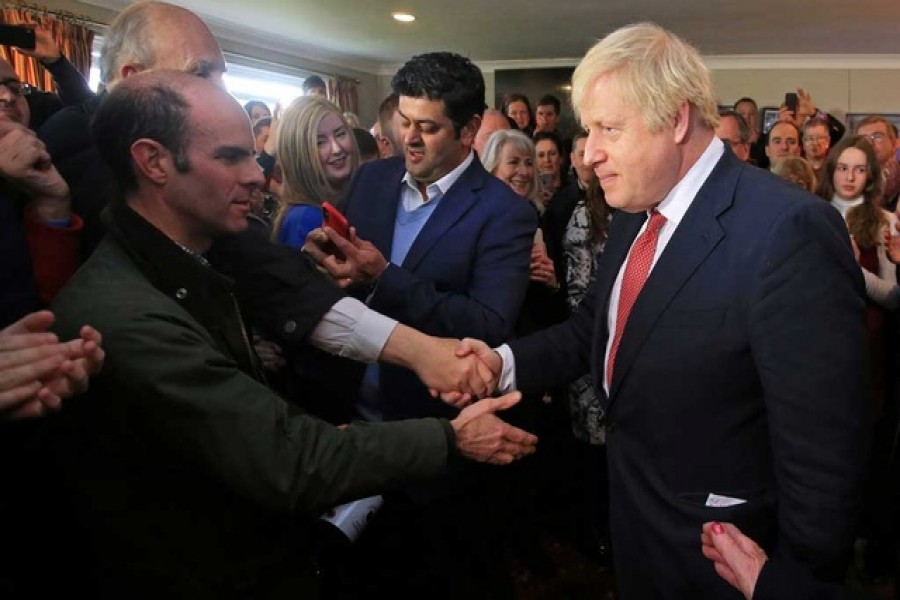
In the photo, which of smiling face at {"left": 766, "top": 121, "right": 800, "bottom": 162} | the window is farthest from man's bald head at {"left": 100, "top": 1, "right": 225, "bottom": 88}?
the window

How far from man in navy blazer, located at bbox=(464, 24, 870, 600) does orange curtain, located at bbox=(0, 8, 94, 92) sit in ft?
A: 18.8

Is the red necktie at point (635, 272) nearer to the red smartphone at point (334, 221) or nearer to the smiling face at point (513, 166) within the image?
the red smartphone at point (334, 221)

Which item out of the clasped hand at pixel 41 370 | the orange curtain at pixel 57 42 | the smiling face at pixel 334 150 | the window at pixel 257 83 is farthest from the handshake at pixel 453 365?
the window at pixel 257 83

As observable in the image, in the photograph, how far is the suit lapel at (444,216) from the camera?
1884mm

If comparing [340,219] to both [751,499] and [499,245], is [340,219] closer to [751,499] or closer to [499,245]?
[499,245]

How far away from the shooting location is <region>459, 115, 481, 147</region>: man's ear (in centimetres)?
200

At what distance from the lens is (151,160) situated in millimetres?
1248

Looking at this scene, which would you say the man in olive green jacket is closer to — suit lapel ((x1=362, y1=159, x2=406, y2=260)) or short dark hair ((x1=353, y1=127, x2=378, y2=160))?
suit lapel ((x1=362, y1=159, x2=406, y2=260))

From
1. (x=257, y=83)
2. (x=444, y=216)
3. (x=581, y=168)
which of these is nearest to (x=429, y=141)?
(x=444, y=216)

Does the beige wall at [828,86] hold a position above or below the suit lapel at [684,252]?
above

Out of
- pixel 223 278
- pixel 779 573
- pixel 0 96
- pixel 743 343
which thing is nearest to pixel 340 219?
pixel 223 278

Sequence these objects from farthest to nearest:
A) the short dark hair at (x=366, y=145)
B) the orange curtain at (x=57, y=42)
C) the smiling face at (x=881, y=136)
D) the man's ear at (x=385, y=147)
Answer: the orange curtain at (x=57, y=42) → the smiling face at (x=881, y=136) → the man's ear at (x=385, y=147) → the short dark hair at (x=366, y=145)

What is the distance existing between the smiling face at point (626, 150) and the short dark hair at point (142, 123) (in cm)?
71

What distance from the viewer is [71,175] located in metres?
1.60
